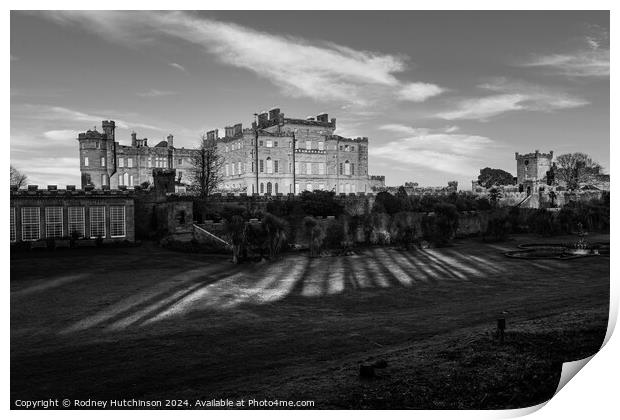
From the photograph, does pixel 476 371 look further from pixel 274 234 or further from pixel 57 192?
pixel 57 192

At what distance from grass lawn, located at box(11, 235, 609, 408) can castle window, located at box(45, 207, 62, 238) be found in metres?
2.62

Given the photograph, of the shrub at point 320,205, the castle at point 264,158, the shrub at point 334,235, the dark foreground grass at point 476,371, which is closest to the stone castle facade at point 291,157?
the castle at point 264,158

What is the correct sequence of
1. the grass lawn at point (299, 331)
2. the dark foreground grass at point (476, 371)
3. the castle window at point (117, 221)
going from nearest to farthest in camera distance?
the dark foreground grass at point (476, 371)
the grass lawn at point (299, 331)
the castle window at point (117, 221)

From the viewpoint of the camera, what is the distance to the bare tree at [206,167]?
1330 inches

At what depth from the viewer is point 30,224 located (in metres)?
17.8

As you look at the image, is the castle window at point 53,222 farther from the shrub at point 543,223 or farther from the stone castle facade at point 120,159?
the shrub at point 543,223

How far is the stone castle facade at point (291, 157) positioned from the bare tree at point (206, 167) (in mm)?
723

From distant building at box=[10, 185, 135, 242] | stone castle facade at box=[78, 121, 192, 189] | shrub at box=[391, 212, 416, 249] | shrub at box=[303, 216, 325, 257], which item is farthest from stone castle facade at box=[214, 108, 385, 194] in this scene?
distant building at box=[10, 185, 135, 242]

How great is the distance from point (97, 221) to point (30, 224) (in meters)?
2.44

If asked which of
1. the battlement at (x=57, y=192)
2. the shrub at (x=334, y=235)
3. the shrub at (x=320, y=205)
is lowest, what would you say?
the shrub at (x=334, y=235)

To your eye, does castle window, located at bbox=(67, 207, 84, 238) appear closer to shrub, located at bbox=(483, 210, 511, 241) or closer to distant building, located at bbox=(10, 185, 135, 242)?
distant building, located at bbox=(10, 185, 135, 242)

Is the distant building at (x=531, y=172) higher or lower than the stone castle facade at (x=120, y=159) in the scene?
lower

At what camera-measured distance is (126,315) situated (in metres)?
9.71

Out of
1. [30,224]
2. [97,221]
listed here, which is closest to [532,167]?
[97,221]
